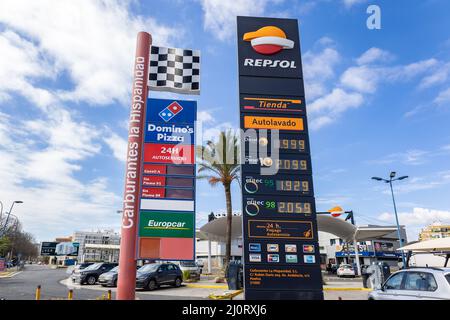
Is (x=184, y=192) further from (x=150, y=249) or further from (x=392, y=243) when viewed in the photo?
(x=392, y=243)

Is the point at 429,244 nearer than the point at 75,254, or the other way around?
the point at 429,244

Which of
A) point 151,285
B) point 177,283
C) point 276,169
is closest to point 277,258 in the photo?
point 276,169

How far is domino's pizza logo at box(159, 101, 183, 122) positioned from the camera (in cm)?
1077

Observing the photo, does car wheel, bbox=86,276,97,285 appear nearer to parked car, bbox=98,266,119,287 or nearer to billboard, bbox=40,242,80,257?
parked car, bbox=98,266,119,287

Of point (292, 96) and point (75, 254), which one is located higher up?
point (292, 96)

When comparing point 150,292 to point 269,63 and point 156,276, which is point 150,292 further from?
point 269,63

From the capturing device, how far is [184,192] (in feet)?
33.6

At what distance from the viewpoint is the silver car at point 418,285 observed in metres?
6.96

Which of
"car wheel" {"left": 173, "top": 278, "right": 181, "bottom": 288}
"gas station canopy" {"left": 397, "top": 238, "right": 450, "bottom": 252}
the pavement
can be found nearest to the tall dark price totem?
the pavement
